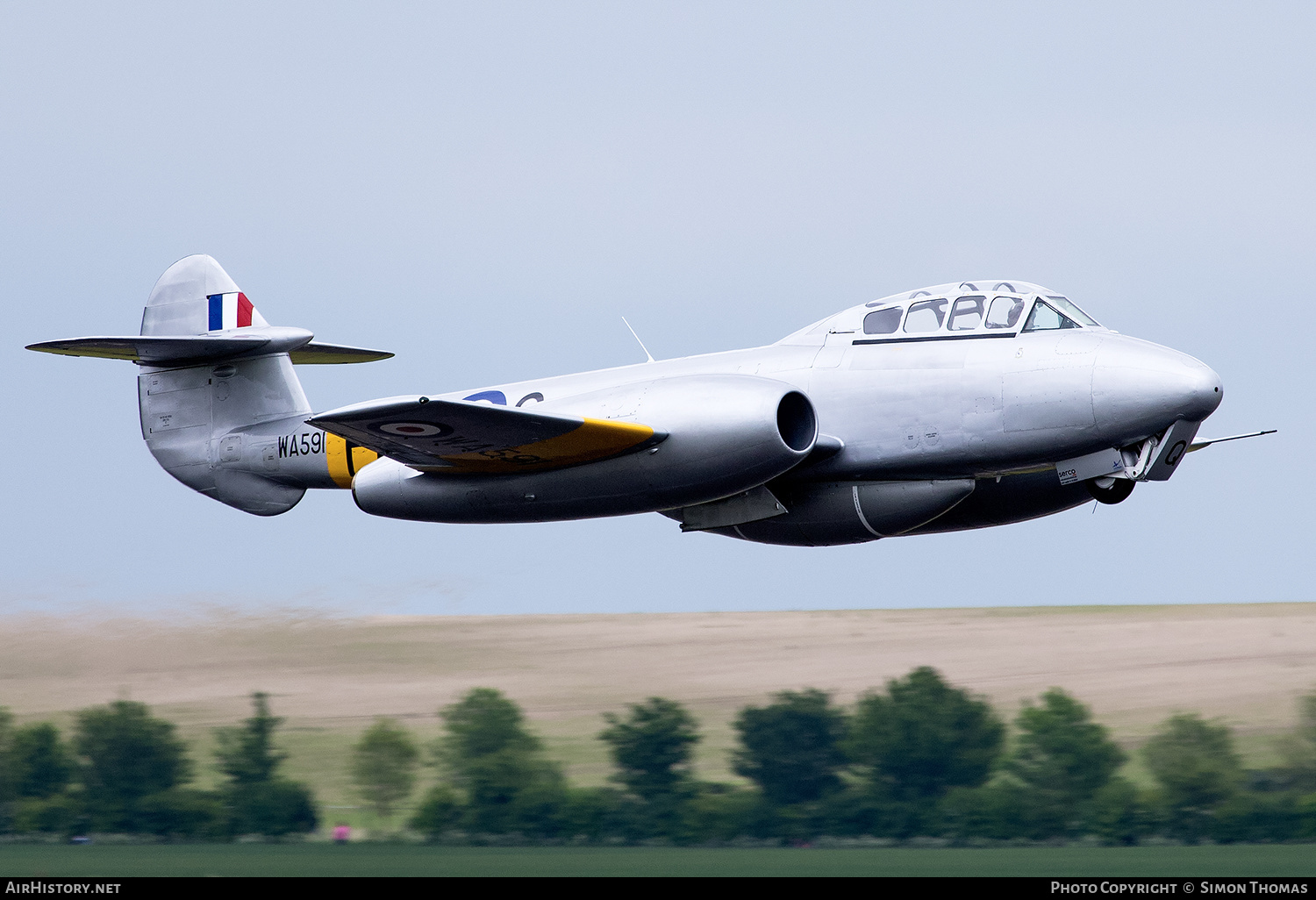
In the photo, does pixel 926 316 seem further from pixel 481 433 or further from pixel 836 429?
pixel 481 433

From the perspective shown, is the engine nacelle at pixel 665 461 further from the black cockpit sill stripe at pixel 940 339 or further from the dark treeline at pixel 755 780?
the dark treeline at pixel 755 780

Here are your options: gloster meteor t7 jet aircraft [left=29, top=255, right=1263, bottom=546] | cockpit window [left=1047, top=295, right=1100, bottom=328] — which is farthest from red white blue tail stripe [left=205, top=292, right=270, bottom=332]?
cockpit window [left=1047, top=295, right=1100, bottom=328]

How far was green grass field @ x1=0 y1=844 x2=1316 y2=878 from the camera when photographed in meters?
25.4

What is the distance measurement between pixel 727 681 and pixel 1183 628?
14.2m

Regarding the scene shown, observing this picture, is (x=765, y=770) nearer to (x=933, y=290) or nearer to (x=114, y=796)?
(x=114, y=796)

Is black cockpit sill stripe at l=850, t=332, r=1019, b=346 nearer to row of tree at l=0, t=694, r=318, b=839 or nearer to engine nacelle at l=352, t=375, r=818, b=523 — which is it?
engine nacelle at l=352, t=375, r=818, b=523

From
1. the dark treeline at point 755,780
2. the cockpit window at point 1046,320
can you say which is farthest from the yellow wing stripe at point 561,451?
the dark treeline at point 755,780

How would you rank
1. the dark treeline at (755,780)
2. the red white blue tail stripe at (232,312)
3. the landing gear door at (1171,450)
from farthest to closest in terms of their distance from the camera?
the dark treeline at (755,780) < the red white blue tail stripe at (232,312) < the landing gear door at (1171,450)

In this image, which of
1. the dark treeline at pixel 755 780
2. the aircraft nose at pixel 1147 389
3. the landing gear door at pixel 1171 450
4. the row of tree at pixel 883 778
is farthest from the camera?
the row of tree at pixel 883 778

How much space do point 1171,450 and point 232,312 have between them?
12912 millimetres

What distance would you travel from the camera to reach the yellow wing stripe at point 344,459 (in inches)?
692

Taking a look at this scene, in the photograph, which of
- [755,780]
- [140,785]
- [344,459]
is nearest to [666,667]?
[755,780]

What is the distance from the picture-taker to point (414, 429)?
14172mm

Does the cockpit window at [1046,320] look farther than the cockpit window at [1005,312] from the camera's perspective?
No
